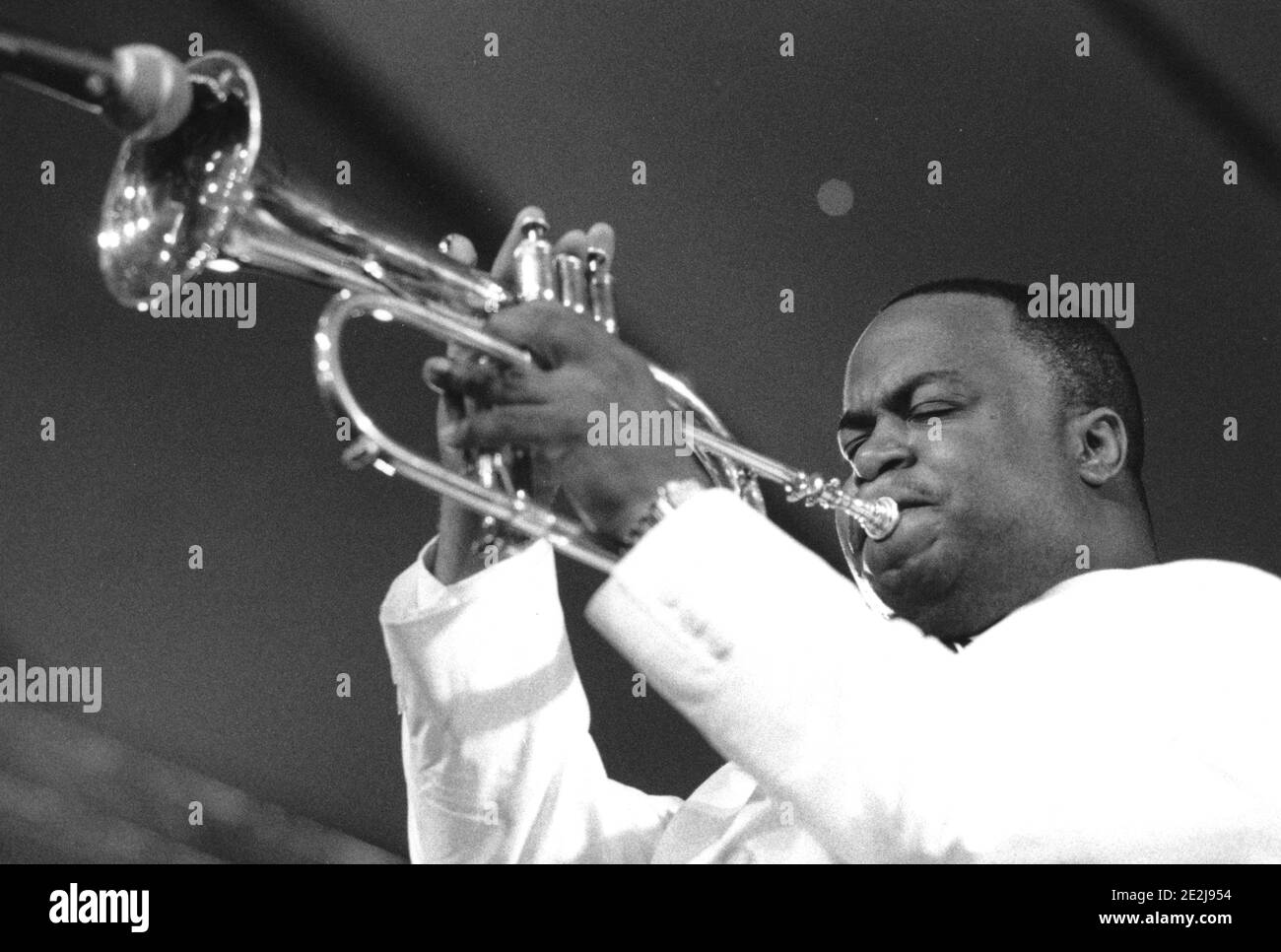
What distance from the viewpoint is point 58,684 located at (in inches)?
115

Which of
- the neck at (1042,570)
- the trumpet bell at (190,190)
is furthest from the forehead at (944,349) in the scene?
the trumpet bell at (190,190)

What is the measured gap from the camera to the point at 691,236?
3129 mm

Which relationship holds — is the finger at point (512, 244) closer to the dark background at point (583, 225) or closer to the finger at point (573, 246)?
the finger at point (573, 246)

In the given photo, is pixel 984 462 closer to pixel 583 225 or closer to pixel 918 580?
pixel 918 580

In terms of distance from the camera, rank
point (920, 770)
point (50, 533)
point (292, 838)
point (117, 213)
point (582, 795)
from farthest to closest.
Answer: point (50, 533)
point (292, 838)
point (582, 795)
point (117, 213)
point (920, 770)

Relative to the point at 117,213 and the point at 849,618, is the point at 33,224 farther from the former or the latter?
the point at 849,618

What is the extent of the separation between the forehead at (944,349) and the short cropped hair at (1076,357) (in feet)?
0.07

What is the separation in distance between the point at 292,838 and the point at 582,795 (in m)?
0.60

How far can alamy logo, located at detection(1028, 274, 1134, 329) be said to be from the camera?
2639 millimetres

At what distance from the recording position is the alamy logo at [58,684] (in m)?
2.88

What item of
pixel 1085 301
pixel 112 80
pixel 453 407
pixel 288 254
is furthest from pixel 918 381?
pixel 112 80

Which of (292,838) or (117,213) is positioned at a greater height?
(117,213)

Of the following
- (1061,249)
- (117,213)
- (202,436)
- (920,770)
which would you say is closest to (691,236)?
(1061,249)
